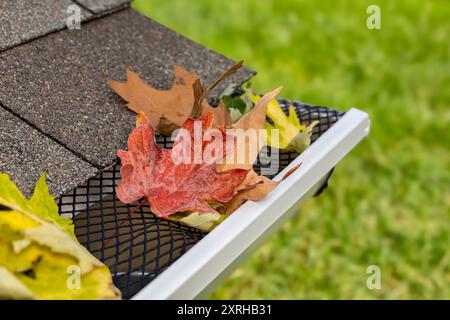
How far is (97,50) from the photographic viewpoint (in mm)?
2000

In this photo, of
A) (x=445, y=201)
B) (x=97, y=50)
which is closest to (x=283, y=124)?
(x=97, y=50)

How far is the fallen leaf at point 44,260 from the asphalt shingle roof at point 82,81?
26cm

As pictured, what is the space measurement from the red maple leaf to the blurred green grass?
1628 mm

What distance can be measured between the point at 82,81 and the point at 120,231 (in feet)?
1.59

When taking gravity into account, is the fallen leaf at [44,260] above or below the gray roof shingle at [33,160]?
below

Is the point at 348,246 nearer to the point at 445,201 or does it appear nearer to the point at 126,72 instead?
the point at 445,201

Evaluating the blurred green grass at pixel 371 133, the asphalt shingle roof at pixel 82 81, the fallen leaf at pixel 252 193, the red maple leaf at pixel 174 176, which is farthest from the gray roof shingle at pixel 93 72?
the blurred green grass at pixel 371 133

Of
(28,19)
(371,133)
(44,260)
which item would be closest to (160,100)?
(28,19)

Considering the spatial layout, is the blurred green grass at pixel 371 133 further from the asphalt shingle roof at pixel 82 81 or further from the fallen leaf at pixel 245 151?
the fallen leaf at pixel 245 151

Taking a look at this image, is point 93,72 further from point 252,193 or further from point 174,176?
point 252,193

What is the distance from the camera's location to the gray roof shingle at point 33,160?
1514 mm

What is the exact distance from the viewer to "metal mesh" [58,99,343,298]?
4.76 feet

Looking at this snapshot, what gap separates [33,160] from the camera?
156 centimetres

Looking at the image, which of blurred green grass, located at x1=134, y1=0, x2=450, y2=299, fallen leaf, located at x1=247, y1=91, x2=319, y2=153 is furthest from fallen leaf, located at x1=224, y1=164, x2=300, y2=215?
blurred green grass, located at x1=134, y1=0, x2=450, y2=299
